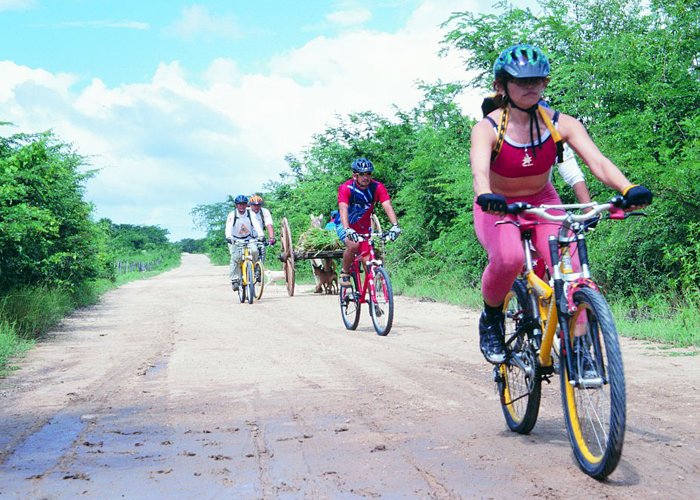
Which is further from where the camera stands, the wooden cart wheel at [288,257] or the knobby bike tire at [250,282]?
the wooden cart wheel at [288,257]

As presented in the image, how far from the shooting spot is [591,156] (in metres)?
4.23

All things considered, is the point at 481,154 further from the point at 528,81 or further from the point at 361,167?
the point at 361,167

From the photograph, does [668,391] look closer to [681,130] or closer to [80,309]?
[681,130]

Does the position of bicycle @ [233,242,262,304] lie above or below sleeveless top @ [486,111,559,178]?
below

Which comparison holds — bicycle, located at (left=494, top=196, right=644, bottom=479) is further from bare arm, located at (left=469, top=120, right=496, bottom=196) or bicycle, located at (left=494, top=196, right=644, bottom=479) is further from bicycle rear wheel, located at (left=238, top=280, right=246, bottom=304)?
bicycle rear wheel, located at (left=238, top=280, right=246, bottom=304)

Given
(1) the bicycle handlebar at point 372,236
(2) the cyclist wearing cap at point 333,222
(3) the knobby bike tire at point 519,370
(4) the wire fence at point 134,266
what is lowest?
(3) the knobby bike tire at point 519,370

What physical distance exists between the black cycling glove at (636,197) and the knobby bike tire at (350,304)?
7.36 meters

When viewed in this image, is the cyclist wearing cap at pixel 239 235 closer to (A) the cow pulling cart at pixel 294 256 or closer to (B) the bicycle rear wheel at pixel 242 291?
(B) the bicycle rear wheel at pixel 242 291

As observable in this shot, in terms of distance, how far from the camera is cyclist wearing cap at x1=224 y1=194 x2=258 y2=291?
1698cm

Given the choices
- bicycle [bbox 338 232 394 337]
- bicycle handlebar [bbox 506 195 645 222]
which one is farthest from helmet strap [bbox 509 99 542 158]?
bicycle [bbox 338 232 394 337]

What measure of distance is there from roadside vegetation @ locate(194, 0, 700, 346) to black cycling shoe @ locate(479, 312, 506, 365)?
4.28 m

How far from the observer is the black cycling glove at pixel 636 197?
3672mm

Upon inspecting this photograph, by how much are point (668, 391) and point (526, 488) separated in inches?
107

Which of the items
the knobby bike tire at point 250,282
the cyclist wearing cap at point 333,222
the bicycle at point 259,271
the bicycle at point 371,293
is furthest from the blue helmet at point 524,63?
the bicycle at point 259,271
